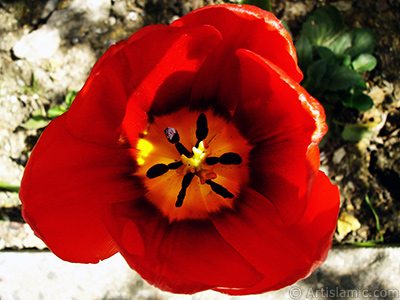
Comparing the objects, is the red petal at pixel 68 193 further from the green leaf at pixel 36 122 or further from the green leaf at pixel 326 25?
the green leaf at pixel 326 25

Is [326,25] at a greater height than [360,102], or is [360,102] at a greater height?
[326,25]

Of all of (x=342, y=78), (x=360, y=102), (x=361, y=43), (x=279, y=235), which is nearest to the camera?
(x=279, y=235)

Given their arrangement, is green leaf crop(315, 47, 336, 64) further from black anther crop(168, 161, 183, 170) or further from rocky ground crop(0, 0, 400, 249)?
black anther crop(168, 161, 183, 170)

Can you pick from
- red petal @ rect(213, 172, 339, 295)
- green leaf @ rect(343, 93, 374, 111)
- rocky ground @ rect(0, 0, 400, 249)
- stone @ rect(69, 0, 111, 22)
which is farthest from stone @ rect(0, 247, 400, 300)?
stone @ rect(69, 0, 111, 22)

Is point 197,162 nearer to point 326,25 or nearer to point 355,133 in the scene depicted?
point 355,133

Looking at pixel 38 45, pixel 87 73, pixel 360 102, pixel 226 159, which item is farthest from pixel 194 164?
pixel 38 45

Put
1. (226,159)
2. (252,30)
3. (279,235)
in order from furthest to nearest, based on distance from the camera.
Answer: (226,159), (279,235), (252,30)

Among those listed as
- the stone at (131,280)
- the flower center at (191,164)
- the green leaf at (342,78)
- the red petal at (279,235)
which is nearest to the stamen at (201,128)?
the flower center at (191,164)
